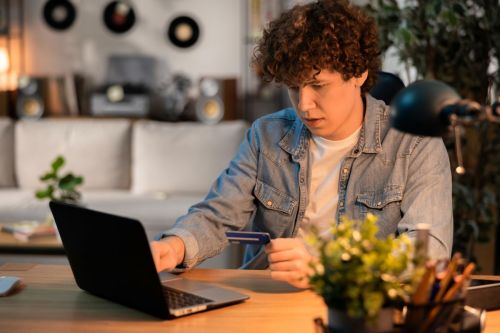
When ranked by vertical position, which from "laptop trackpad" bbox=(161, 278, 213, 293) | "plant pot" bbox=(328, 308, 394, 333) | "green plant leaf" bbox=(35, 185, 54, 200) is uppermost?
"plant pot" bbox=(328, 308, 394, 333)

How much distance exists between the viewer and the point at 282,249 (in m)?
1.47

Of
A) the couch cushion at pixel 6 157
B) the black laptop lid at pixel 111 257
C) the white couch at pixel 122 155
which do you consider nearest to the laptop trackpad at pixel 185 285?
the black laptop lid at pixel 111 257

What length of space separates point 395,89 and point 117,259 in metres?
0.93

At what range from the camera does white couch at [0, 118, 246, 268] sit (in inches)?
181

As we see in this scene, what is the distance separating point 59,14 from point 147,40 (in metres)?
0.84

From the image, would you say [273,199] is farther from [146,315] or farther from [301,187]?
[146,315]

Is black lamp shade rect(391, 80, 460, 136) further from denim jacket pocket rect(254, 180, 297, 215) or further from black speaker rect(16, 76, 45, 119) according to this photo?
black speaker rect(16, 76, 45, 119)

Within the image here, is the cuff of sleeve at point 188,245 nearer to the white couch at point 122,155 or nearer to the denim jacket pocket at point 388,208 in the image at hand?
the denim jacket pocket at point 388,208

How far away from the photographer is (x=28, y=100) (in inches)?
269

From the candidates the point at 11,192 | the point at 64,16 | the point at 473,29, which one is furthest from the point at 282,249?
the point at 64,16

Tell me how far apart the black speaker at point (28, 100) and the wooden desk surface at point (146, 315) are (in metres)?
5.42

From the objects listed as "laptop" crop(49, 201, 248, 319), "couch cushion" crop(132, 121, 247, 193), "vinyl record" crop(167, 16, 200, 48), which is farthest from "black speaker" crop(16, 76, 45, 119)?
"laptop" crop(49, 201, 248, 319)

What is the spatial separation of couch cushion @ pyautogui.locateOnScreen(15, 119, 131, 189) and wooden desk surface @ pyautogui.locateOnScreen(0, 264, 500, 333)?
310 cm

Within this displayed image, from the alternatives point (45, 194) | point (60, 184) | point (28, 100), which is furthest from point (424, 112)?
point (28, 100)
